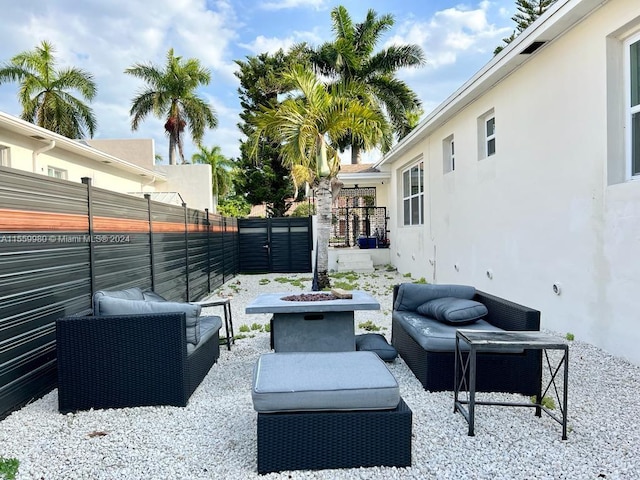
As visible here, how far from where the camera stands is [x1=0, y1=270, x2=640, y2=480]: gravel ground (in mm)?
2406

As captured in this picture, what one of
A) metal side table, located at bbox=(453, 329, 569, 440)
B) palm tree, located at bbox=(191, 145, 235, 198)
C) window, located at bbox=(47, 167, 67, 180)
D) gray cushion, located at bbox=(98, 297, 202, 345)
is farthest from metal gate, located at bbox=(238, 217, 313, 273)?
palm tree, located at bbox=(191, 145, 235, 198)

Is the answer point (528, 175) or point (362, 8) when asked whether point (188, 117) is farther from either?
point (528, 175)

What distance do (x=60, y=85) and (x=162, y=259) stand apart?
17.9m

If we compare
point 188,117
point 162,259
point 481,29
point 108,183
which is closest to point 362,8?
point 481,29

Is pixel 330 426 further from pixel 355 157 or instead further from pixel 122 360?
pixel 355 157

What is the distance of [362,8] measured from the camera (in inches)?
739

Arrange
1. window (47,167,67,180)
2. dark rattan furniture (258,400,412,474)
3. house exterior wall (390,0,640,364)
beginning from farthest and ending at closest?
window (47,167,67,180) → house exterior wall (390,0,640,364) → dark rattan furniture (258,400,412,474)

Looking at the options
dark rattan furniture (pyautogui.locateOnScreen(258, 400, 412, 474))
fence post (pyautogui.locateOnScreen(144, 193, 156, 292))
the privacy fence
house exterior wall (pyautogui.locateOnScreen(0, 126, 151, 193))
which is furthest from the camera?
house exterior wall (pyautogui.locateOnScreen(0, 126, 151, 193))

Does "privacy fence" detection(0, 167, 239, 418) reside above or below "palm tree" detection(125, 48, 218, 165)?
below

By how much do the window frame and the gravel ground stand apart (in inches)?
326

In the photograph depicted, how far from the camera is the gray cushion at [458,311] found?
3881 mm

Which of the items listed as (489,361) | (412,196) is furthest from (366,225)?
(489,361)

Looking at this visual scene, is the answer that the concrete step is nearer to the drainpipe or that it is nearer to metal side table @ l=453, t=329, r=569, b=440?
the drainpipe

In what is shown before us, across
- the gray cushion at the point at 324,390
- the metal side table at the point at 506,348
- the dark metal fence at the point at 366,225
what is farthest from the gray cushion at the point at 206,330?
the dark metal fence at the point at 366,225
